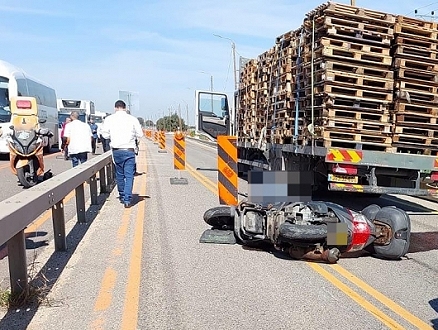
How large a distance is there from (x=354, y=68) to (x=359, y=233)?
3.60m

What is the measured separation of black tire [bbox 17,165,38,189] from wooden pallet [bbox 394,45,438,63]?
26.6 feet

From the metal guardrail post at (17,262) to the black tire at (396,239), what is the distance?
387cm

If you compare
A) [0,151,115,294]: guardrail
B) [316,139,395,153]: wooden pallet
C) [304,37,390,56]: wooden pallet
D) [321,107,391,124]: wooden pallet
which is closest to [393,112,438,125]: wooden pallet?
[321,107,391,124]: wooden pallet

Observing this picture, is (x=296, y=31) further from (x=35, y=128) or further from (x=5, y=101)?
(x=5, y=101)

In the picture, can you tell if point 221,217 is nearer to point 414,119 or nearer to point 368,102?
point 368,102

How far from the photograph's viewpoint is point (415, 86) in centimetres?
815

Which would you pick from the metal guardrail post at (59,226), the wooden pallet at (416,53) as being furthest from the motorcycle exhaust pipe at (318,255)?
the wooden pallet at (416,53)

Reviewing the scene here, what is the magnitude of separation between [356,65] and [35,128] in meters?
7.22

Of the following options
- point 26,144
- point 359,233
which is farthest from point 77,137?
point 359,233

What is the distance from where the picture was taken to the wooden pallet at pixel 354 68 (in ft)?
25.5

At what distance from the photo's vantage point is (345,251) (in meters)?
5.36

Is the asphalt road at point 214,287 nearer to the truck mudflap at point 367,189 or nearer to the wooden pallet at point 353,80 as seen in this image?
the truck mudflap at point 367,189

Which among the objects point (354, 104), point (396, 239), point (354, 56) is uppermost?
point (354, 56)

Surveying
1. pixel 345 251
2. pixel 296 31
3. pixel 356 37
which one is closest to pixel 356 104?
pixel 356 37
